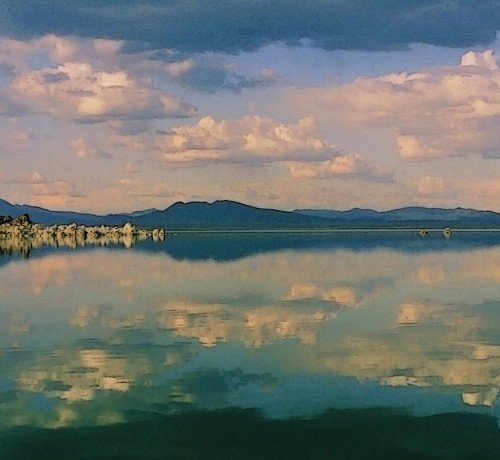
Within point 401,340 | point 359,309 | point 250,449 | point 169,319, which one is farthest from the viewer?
point 359,309

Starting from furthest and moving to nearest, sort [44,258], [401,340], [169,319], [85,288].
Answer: [44,258]
[85,288]
[169,319]
[401,340]

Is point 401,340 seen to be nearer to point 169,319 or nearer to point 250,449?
point 169,319

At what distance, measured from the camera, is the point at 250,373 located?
20031mm

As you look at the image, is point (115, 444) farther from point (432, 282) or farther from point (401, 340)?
point (432, 282)

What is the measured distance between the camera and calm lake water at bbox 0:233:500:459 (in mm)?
14375

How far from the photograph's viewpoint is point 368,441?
1433 centimetres

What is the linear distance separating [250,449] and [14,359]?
35.3ft

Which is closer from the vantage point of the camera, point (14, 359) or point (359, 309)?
point (14, 359)

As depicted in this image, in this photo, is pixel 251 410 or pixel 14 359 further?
pixel 14 359

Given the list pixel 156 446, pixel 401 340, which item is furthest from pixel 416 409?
pixel 401 340

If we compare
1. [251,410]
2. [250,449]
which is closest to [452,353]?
[251,410]

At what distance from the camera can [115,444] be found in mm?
14094

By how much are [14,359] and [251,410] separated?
909 centimetres

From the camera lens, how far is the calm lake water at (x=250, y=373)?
14375 millimetres
